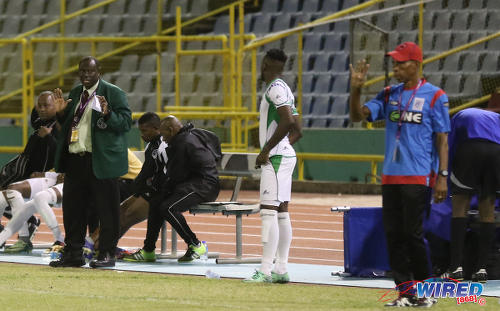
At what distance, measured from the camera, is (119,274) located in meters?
9.97

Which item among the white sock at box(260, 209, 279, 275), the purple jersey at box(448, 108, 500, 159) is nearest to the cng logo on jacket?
the white sock at box(260, 209, 279, 275)

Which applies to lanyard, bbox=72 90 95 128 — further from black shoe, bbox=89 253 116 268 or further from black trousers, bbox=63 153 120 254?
black shoe, bbox=89 253 116 268

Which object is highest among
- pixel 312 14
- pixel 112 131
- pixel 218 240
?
pixel 312 14

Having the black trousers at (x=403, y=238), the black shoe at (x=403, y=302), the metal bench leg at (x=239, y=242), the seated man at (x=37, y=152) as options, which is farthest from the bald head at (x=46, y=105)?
the black shoe at (x=403, y=302)

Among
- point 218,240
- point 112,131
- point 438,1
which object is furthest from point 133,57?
point 112,131

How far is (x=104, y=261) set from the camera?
1054 cm

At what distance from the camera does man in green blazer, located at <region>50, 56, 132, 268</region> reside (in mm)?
10492

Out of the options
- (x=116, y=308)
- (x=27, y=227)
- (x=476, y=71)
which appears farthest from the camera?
(x=476, y=71)

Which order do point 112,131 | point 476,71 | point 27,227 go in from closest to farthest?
point 112,131, point 27,227, point 476,71

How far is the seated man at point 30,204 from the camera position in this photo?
11656mm

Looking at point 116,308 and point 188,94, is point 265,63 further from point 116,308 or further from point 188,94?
point 188,94

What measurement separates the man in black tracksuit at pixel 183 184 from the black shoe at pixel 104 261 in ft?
2.14

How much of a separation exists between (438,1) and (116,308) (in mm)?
14160

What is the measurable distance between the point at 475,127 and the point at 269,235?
6.41 ft
